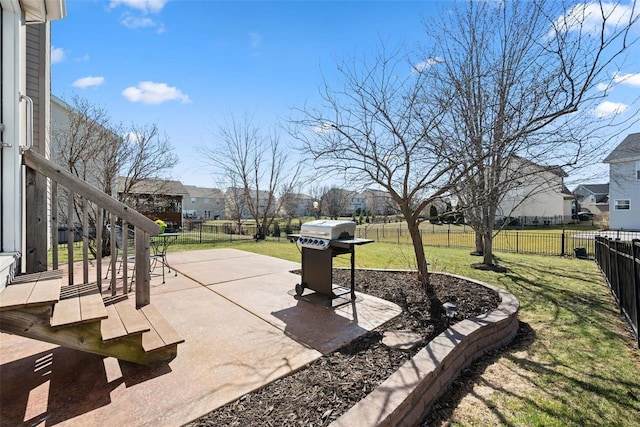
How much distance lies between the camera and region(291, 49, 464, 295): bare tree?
4.93 metres

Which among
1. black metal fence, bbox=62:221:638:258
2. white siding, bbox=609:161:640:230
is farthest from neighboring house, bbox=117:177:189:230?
white siding, bbox=609:161:640:230

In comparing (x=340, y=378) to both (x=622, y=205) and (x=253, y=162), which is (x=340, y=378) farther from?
(x=622, y=205)

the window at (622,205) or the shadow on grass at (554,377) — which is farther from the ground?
the window at (622,205)

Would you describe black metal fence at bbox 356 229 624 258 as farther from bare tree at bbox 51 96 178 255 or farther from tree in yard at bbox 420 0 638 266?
bare tree at bbox 51 96 178 255

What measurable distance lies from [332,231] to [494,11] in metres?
6.29

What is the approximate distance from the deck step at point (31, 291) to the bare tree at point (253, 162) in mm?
15590

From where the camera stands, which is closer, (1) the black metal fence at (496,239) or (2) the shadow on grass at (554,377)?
(2) the shadow on grass at (554,377)

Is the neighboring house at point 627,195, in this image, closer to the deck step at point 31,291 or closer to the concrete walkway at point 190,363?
the concrete walkway at point 190,363

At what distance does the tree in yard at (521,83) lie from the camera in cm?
361

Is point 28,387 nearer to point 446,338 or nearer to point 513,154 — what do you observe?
point 446,338

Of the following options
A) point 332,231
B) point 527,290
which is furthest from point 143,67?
point 527,290

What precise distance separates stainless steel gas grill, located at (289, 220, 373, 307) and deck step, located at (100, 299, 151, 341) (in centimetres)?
225

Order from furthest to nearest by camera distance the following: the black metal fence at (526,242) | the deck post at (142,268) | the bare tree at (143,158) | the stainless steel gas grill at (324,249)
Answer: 1. the black metal fence at (526,242)
2. the bare tree at (143,158)
3. the stainless steel gas grill at (324,249)
4. the deck post at (142,268)

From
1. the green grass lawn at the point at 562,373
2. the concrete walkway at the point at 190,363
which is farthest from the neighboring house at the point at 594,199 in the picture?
the concrete walkway at the point at 190,363
